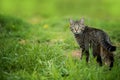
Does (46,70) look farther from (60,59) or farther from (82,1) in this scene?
(82,1)

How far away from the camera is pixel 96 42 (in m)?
6.39

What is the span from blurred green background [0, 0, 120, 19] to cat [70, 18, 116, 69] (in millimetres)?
7074

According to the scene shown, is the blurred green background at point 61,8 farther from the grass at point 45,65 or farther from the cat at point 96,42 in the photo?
the cat at point 96,42

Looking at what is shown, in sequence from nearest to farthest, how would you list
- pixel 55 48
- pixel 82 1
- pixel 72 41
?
pixel 55 48 < pixel 72 41 < pixel 82 1

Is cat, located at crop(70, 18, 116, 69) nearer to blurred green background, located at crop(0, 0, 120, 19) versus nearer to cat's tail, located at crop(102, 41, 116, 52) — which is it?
cat's tail, located at crop(102, 41, 116, 52)

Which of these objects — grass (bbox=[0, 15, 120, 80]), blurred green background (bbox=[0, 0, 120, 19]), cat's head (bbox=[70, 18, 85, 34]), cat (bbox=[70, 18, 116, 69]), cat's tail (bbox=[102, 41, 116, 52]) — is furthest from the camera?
blurred green background (bbox=[0, 0, 120, 19])

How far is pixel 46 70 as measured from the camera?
19.1 feet

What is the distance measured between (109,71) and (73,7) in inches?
352

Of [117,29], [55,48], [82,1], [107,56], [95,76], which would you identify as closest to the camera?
[95,76]

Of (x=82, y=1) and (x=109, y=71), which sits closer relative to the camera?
(x=109, y=71)

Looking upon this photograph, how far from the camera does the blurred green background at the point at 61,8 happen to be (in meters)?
14.0

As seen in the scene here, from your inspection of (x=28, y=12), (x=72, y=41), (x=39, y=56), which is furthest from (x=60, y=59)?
(x=28, y=12)

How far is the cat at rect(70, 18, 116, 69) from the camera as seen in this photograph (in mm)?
6221

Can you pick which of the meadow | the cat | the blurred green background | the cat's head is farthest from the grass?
the blurred green background
